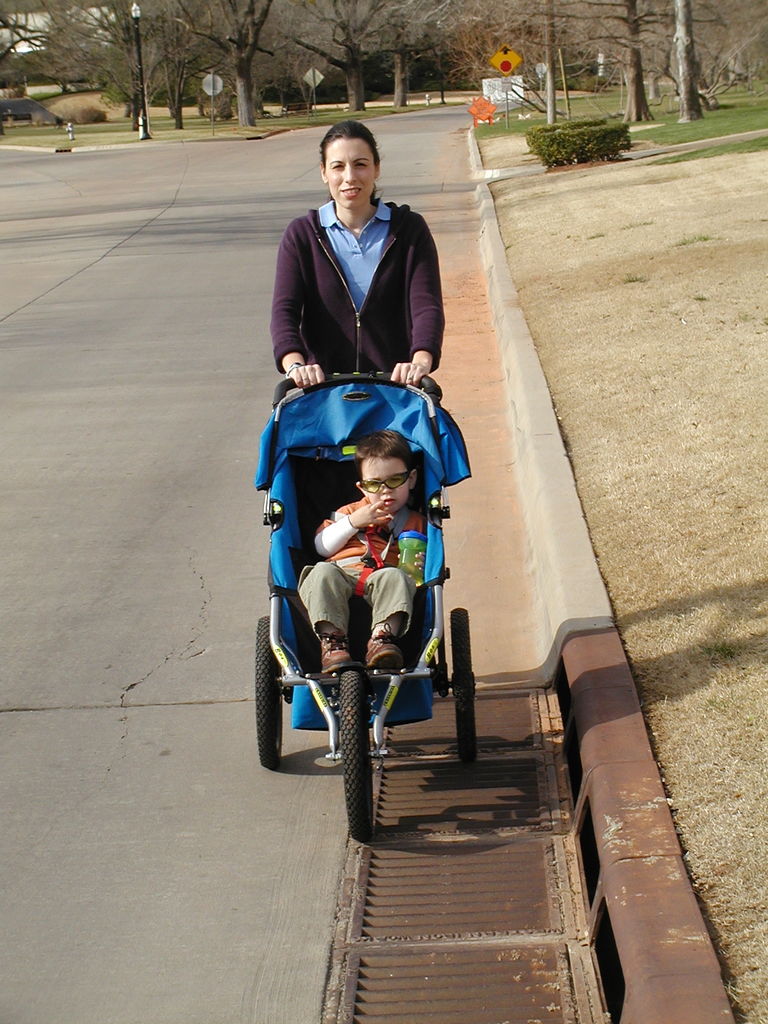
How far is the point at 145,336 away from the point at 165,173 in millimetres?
24442

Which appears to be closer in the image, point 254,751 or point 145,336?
point 254,751

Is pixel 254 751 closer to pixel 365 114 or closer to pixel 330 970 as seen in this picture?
pixel 330 970

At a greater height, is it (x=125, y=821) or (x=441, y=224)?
(x=441, y=224)

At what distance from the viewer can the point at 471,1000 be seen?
3250mm

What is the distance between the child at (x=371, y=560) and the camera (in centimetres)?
417

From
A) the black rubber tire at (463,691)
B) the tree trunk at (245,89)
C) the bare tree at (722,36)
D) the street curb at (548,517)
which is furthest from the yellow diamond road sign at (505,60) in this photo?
the black rubber tire at (463,691)

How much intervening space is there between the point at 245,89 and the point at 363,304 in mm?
61796

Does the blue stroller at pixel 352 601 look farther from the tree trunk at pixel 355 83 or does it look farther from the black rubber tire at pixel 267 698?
the tree trunk at pixel 355 83

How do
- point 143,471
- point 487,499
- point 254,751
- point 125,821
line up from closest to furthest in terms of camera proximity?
point 125,821
point 254,751
point 487,499
point 143,471

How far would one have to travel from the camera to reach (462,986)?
130 inches

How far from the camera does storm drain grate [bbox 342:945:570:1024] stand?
320cm

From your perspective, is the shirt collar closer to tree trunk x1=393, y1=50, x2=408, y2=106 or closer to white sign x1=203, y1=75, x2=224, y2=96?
white sign x1=203, y1=75, x2=224, y2=96

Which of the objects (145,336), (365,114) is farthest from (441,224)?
(365,114)

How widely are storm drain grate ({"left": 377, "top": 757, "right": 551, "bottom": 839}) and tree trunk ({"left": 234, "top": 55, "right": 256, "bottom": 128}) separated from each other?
62381 mm
